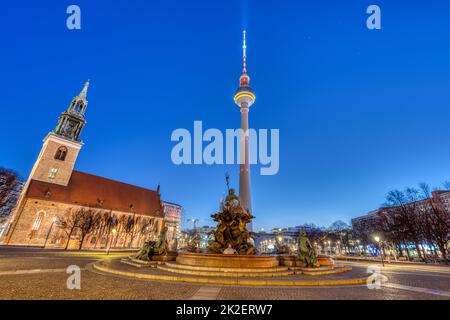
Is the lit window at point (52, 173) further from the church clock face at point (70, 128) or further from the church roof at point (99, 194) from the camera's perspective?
the church clock face at point (70, 128)

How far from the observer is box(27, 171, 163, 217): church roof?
1666 inches

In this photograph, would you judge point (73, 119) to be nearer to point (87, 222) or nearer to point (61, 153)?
point (61, 153)

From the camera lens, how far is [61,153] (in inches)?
1807

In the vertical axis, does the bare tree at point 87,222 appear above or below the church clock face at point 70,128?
below

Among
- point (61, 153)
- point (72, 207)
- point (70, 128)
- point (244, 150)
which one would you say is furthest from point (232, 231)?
point (70, 128)

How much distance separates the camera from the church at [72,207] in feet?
125

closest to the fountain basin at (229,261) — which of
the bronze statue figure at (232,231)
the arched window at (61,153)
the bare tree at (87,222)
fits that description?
the bronze statue figure at (232,231)

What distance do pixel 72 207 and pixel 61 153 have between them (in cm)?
1227

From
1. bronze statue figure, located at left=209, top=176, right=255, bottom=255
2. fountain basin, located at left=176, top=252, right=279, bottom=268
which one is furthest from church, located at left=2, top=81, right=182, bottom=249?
fountain basin, located at left=176, top=252, right=279, bottom=268

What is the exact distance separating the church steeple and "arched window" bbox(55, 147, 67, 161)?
2.97 metres

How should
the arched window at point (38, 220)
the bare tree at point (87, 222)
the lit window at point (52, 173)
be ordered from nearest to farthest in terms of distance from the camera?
the bare tree at point (87, 222)
the arched window at point (38, 220)
the lit window at point (52, 173)

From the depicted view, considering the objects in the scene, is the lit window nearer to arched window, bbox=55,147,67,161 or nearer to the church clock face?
arched window, bbox=55,147,67,161
